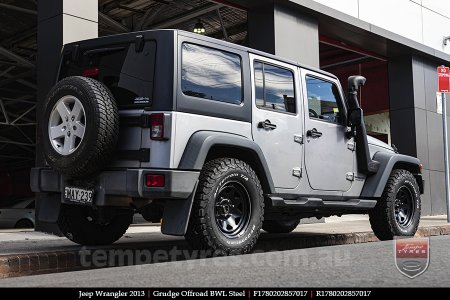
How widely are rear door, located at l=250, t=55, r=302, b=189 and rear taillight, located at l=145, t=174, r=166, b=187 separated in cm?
124

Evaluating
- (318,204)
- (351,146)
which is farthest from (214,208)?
(351,146)

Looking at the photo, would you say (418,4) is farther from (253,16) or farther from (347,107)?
(347,107)

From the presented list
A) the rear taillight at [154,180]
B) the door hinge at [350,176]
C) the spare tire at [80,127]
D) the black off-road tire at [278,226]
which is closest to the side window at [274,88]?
the door hinge at [350,176]

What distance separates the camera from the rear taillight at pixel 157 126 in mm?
4922

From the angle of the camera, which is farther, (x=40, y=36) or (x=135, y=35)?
(x=40, y=36)

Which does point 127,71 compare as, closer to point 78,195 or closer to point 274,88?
point 78,195

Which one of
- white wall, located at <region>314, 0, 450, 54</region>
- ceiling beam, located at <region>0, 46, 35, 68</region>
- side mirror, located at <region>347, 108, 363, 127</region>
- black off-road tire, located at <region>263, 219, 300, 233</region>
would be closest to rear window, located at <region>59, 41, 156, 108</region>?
side mirror, located at <region>347, 108, 363, 127</region>

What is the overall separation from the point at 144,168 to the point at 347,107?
10.4 feet

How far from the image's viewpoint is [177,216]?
191 inches

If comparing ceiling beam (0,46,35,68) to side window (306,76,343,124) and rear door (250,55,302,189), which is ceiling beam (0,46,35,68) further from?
rear door (250,55,302,189)

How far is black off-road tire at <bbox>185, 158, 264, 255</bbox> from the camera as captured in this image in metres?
4.93

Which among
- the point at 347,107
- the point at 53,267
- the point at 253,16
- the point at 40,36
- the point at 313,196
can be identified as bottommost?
the point at 53,267

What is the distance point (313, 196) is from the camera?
6.35 metres

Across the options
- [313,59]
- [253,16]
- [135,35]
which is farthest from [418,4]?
[135,35]
